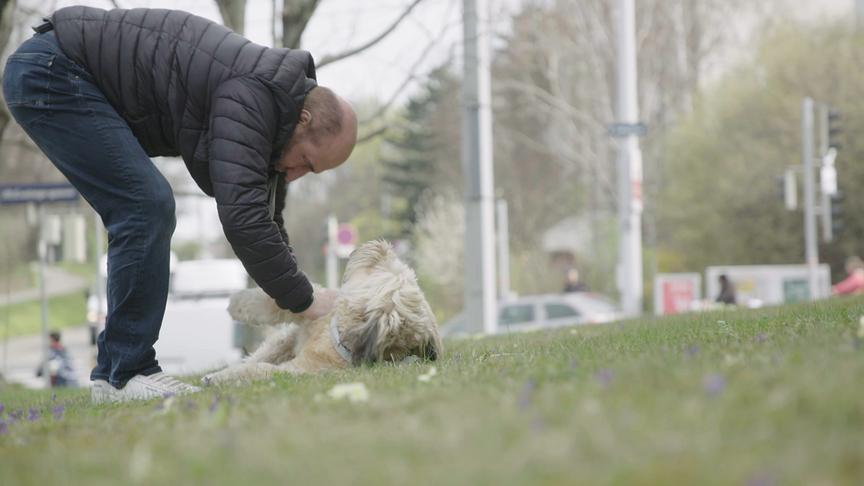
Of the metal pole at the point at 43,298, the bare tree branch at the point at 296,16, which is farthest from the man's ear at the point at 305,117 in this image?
the metal pole at the point at 43,298

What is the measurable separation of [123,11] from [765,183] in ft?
112

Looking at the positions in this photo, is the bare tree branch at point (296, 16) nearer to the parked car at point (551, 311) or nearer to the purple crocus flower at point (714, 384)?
the purple crocus flower at point (714, 384)

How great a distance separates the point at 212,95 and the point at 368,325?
1.47 metres

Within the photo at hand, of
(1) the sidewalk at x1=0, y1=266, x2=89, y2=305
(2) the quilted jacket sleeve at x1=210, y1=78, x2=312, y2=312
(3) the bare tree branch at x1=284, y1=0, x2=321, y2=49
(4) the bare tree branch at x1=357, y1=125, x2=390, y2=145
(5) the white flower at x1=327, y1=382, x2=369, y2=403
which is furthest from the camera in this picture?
(1) the sidewalk at x1=0, y1=266, x2=89, y2=305

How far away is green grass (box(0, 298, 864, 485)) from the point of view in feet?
7.32

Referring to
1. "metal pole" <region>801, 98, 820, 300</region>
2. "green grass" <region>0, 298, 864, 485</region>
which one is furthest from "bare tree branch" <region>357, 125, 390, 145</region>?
"metal pole" <region>801, 98, 820, 300</region>

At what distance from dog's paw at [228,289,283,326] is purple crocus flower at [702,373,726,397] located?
12.3 feet

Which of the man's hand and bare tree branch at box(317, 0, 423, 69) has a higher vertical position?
bare tree branch at box(317, 0, 423, 69)

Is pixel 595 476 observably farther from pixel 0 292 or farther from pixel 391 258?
pixel 0 292

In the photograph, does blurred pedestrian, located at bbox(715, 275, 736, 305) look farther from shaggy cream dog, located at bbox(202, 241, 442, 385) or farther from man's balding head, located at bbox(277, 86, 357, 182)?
man's balding head, located at bbox(277, 86, 357, 182)

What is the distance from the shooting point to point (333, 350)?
18.8 feet

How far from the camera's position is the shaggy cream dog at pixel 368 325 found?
5.57 meters

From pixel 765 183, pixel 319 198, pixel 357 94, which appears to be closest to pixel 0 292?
pixel 319 198

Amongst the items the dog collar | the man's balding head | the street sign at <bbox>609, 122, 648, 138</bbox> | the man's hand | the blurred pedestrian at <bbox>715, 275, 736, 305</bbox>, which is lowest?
the blurred pedestrian at <bbox>715, 275, 736, 305</bbox>
